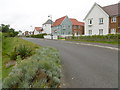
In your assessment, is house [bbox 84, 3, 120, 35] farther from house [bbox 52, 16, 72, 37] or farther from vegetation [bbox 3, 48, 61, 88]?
vegetation [bbox 3, 48, 61, 88]

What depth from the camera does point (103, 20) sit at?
2783 centimetres

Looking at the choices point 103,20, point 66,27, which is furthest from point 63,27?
point 103,20

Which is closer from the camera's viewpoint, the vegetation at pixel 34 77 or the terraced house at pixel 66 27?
the vegetation at pixel 34 77

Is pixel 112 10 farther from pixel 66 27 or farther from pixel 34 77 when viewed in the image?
pixel 34 77

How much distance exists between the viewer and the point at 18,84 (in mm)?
3131

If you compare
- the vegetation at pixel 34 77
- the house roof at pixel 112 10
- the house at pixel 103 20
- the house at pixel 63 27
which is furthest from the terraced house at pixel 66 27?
the vegetation at pixel 34 77

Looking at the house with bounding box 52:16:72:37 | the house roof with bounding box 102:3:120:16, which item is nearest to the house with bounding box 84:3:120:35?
the house roof with bounding box 102:3:120:16

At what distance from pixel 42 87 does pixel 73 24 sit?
162 ft

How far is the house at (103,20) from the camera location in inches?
1030

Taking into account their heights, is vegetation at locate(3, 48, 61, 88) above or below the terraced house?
below

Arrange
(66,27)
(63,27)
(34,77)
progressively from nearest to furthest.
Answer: (34,77)
(63,27)
(66,27)

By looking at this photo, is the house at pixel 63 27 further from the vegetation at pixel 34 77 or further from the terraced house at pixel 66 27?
the vegetation at pixel 34 77

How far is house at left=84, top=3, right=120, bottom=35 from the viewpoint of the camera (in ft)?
85.9

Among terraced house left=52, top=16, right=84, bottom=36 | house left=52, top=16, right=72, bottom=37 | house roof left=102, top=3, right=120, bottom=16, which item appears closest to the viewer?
house roof left=102, top=3, right=120, bottom=16
